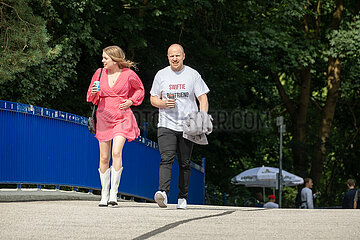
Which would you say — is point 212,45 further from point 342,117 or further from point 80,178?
point 80,178

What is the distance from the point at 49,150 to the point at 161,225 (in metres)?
5.46

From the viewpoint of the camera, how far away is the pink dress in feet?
29.7

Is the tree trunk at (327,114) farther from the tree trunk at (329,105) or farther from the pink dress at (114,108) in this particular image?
the pink dress at (114,108)

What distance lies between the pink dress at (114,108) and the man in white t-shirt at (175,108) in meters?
0.33

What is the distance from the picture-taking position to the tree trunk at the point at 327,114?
30281 millimetres

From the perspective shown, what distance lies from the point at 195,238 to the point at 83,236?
31.4 inches

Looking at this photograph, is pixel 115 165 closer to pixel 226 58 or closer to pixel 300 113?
pixel 226 58

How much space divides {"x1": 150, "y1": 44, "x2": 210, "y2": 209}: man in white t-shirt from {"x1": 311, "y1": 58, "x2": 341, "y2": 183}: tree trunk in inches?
856

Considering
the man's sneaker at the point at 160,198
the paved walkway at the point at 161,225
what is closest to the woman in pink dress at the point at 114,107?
the man's sneaker at the point at 160,198

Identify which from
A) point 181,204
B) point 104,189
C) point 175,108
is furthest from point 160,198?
point 175,108

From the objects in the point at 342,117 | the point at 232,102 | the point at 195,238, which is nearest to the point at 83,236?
the point at 195,238

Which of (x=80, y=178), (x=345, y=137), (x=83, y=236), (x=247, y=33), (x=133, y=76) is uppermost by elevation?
(x=247, y=33)

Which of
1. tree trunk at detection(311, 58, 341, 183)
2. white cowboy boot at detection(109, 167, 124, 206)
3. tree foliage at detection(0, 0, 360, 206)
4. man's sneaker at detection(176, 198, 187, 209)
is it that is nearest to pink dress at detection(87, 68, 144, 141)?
white cowboy boot at detection(109, 167, 124, 206)

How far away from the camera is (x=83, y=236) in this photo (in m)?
5.51
